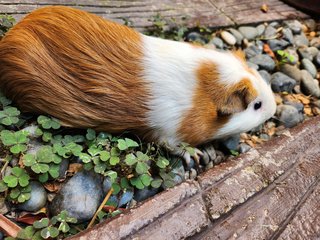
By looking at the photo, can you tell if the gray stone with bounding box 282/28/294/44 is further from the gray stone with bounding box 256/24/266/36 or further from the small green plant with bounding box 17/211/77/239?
the small green plant with bounding box 17/211/77/239

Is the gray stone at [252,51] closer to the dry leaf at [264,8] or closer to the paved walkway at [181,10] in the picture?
the paved walkway at [181,10]

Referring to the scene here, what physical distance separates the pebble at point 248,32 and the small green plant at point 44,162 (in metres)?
1.90

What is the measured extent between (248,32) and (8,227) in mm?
2245

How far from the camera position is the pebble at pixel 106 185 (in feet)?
4.99

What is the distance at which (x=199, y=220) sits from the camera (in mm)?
1310

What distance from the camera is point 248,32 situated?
287 centimetres

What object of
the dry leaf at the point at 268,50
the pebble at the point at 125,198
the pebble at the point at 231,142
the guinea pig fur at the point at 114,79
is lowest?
the pebble at the point at 231,142

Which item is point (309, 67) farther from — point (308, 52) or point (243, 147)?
point (243, 147)

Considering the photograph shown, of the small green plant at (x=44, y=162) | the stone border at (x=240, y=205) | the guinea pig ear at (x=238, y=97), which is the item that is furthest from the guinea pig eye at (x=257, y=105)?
the small green plant at (x=44, y=162)

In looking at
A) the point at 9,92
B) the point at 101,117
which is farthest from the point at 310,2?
the point at 9,92

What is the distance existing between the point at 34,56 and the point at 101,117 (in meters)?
0.38

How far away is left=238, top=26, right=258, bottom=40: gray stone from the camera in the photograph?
2.85m

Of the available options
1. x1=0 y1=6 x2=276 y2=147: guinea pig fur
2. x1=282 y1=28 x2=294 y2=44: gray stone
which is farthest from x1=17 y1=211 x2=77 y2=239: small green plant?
x1=282 y1=28 x2=294 y2=44: gray stone

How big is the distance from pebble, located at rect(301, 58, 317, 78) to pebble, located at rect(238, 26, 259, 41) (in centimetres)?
41
